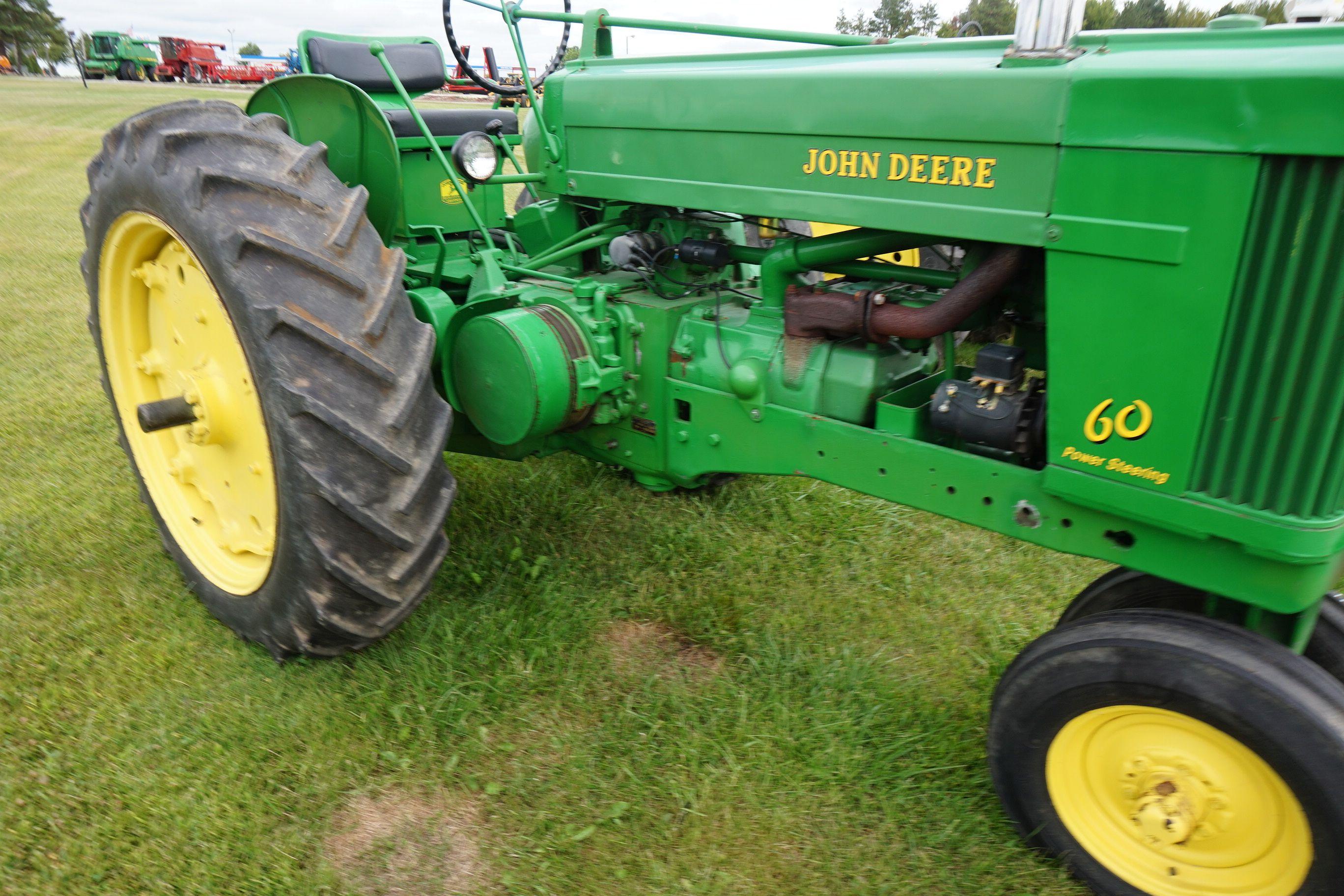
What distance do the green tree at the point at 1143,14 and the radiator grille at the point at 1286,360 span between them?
2.93 ft

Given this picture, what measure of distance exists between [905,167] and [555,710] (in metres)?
1.55

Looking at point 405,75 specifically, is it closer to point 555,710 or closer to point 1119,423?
point 555,710

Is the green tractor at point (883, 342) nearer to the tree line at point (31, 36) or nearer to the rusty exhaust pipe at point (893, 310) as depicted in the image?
the rusty exhaust pipe at point (893, 310)

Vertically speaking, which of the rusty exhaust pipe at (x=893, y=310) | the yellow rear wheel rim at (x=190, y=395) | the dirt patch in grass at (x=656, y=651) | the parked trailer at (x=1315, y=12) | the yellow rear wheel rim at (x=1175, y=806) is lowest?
the dirt patch in grass at (x=656, y=651)

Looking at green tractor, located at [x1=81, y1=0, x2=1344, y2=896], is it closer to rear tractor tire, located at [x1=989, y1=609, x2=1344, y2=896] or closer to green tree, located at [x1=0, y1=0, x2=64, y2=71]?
rear tractor tire, located at [x1=989, y1=609, x2=1344, y2=896]

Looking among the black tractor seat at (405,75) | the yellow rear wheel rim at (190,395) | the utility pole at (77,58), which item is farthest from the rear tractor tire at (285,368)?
the utility pole at (77,58)

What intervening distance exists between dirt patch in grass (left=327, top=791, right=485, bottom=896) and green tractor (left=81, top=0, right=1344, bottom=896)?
0.44 meters

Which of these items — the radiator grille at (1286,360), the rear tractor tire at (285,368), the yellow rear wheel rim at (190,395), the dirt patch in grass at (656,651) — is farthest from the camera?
the dirt patch in grass at (656,651)

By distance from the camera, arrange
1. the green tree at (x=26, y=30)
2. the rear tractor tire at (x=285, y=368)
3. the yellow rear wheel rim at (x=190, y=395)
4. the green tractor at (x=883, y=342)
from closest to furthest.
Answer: the green tractor at (x=883, y=342), the rear tractor tire at (x=285, y=368), the yellow rear wheel rim at (x=190, y=395), the green tree at (x=26, y=30)

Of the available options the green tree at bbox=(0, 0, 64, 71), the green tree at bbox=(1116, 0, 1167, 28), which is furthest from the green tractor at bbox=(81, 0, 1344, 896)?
the green tree at bbox=(0, 0, 64, 71)

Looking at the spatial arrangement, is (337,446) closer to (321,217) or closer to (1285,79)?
(321,217)

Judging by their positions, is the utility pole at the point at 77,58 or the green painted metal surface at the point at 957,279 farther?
the utility pole at the point at 77,58

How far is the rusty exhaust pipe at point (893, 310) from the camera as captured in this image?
195 centimetres

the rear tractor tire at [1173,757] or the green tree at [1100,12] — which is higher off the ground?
the green tree at [1100,12]
